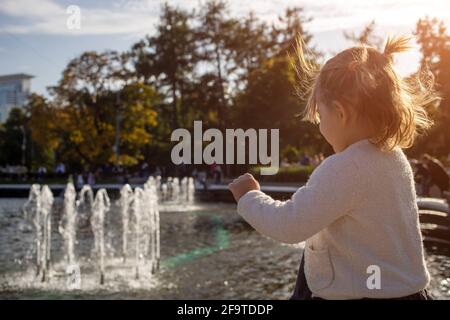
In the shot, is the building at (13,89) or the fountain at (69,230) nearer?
the fountain at (69,230)

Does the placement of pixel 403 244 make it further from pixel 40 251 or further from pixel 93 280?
pixel 40 251

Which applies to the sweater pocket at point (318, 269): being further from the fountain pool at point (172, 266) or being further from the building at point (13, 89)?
the building at point (13, 89)

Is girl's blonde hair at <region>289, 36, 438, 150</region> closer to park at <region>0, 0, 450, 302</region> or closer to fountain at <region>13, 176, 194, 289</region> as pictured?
park at <region>0, 0, 450, 302</region>

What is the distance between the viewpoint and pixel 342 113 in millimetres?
1401

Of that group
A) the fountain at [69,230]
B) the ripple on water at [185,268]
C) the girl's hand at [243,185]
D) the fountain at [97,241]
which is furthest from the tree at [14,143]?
the girl's hand at [243,185]

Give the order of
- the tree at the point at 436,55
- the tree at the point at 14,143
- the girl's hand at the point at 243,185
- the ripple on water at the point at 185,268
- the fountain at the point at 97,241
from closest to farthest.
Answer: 1. the girl's hand at the point at 243,185
2. the ripple on water at the point at 185,268
3. the fountain at the point at 97,241
4. the tree at the point at 436,55
5. the tree at the point at 14,143

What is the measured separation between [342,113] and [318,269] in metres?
0.37

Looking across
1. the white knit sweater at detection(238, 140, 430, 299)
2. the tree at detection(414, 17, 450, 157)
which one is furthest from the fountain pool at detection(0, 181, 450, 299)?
the tree at detection(414, 17, 450, 157)

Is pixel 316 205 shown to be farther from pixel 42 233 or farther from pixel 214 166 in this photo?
pixel 214 166

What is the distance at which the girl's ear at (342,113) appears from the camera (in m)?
1.39

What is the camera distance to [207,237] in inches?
445

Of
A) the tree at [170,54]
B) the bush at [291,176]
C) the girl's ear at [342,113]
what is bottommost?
the bush at [291,176]

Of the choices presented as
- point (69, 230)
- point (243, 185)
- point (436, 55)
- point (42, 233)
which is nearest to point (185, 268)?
point (42, 233)

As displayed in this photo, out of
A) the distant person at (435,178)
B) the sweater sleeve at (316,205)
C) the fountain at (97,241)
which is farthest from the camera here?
the distant person at (435,178)
